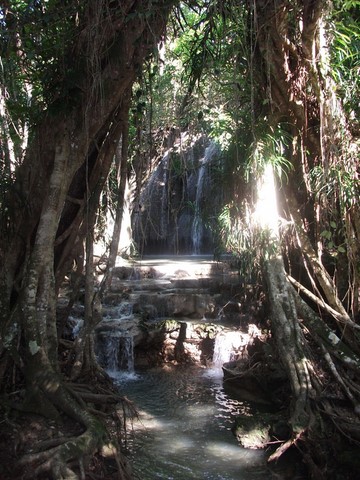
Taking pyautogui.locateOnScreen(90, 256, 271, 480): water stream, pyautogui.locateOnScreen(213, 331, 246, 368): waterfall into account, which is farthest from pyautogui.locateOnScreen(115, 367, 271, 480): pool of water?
pyautogui.locateOnScreen(213, 331, 246, 368): waterfall

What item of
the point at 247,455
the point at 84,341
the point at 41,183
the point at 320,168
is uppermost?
the point at 320,168

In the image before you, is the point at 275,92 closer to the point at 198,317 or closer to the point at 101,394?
the point at 101,394

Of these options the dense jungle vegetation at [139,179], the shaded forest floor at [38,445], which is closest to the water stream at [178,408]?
the dense jungle vegetation at [139,179]

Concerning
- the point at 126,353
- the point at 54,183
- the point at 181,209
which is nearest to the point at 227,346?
the point at 126,353

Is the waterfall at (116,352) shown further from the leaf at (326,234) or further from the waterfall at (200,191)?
the waterfall at (200,191)

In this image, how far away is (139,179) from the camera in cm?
477

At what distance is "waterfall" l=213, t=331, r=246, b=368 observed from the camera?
748cm

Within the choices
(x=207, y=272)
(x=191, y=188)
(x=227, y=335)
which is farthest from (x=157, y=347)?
(x=191, y=188)

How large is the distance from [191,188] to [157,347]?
28.0 feet

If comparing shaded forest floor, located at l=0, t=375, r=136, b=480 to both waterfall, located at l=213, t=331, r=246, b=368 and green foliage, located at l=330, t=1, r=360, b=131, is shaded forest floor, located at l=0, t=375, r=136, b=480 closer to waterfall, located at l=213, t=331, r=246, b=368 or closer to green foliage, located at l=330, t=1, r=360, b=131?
green foliage, located at l=330, t=1, r=360, b=131

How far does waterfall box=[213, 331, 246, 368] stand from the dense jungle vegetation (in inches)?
91.8

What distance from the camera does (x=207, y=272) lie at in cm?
1086

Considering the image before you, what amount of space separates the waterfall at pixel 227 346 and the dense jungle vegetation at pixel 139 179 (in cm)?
233

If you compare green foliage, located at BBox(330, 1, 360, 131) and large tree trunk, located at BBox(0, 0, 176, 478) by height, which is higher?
green foliage, located at BBox(330, 1, 360, 131)
